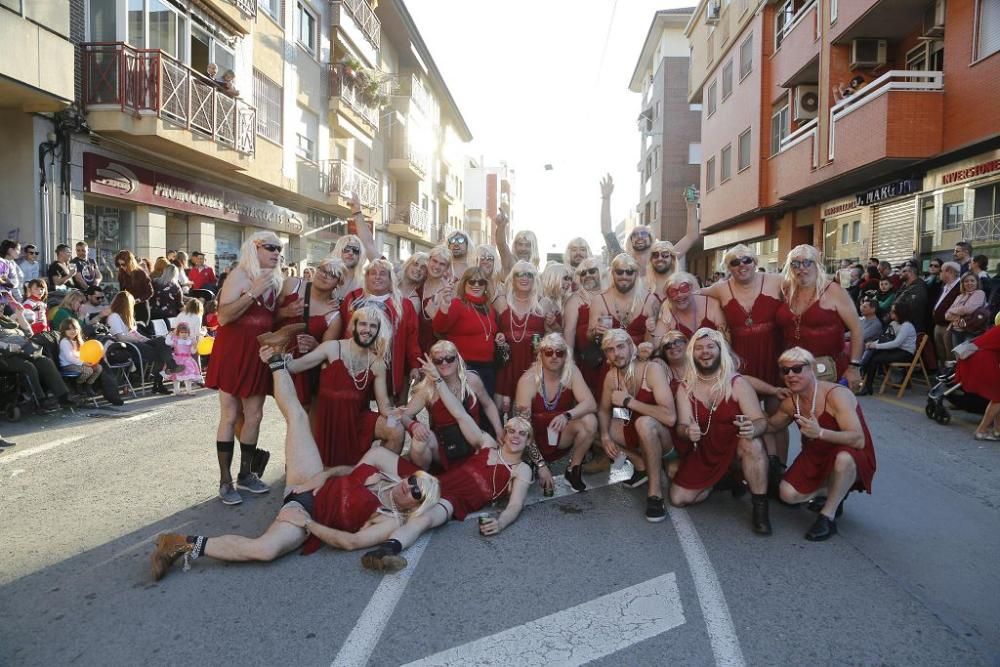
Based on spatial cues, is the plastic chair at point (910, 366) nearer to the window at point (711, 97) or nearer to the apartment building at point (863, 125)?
the apartment building at point (863, 125)

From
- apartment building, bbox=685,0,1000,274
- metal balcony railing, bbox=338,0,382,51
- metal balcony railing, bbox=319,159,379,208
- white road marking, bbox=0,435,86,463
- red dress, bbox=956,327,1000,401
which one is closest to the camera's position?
white road marking, bbox=0,435,86,463

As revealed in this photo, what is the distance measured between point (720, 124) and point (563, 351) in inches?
888

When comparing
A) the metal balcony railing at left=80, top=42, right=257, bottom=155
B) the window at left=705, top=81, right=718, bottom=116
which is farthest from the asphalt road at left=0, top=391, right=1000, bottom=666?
the window at left=705, top=81, right=718, bottom=116

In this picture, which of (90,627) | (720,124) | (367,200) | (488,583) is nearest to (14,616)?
(90,627)

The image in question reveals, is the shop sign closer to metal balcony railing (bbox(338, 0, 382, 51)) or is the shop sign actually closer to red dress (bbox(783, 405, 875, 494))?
red dress (bbox(783, 405, 875, 494))

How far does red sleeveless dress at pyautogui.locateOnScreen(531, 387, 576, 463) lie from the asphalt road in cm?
43

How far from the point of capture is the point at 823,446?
Answer: 4.32 m

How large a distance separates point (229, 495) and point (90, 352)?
14.7 ft

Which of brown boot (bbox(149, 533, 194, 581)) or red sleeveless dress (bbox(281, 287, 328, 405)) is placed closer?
brown boot (bbox(149, 533, 194, 581))

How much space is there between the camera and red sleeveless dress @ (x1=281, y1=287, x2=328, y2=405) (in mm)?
4879

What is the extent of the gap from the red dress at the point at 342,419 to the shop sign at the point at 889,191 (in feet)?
42.9

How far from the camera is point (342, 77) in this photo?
22.5 metres

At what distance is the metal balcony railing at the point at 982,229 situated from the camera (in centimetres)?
1119

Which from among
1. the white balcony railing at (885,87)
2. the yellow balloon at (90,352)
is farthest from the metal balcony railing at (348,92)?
the yellow balloon at (90,352)
